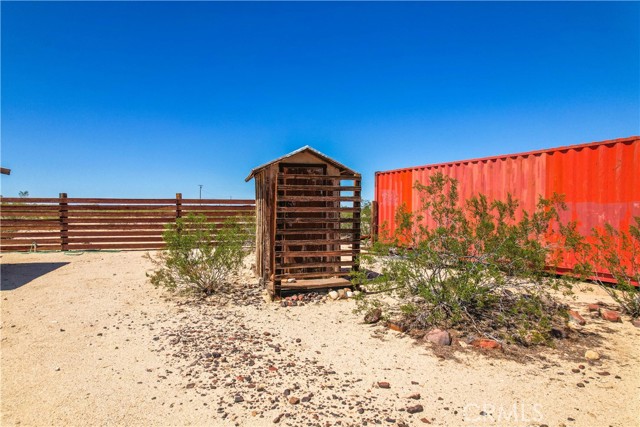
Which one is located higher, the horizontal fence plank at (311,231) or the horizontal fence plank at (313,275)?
the horizontal fence plank at (311,231)

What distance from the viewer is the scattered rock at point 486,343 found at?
4.30 meters

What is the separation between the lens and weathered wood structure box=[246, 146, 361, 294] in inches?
272

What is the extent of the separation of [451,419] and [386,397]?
1.88 feet

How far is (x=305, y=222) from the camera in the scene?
711cm

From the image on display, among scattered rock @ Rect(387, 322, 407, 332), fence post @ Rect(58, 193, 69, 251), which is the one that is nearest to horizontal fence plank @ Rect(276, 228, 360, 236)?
scattered rock @ Rect(387, 322, 407, 332)

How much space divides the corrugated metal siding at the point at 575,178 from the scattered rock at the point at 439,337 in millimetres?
2877

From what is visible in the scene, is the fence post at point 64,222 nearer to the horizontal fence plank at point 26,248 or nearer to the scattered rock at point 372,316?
the horizontal fence plank at point 26,248

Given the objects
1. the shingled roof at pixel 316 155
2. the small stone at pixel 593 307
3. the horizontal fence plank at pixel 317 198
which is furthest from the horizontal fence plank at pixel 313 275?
the small stone at pixel 593 307

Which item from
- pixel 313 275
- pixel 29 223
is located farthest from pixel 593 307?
pixel 29 223

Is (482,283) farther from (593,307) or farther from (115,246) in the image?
(115,246)

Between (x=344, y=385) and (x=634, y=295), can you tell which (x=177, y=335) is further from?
(x=634, y=295)

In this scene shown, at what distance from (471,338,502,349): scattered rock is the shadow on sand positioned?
28.1 ft

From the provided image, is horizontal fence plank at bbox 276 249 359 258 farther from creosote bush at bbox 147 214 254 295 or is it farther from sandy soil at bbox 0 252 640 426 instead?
sandy soil at bbox 0 252 640 426

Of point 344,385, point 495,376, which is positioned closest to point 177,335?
point 344,385
